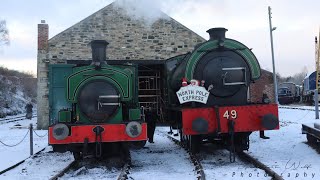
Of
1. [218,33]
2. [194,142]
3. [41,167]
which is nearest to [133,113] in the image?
[194,142]

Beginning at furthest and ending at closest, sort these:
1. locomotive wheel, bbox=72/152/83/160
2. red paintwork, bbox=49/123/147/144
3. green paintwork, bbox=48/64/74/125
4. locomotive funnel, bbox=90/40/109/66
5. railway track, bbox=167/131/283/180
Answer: green paintwork, bbox=48/64/74/125 < locomotive wheel, bbox=72/152/83/160 < locomotive funnel, bbox=90/40/109/66 < red paintwork, bbox=49/123/147/144 < railway track, bbox=167/131/283/180

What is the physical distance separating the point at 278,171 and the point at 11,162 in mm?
6143

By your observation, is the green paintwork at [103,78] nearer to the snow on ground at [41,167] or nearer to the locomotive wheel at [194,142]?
the snow on ground at [41,167]

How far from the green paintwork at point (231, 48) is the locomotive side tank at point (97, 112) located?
1293 mm

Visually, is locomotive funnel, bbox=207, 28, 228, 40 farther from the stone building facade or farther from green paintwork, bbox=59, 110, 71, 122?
the stone building facade

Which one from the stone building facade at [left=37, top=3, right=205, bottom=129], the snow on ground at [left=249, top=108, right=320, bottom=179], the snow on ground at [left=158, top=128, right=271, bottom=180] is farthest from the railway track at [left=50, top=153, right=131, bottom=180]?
the stone building facade at [left=37, top=3, right=205, bottom=129]

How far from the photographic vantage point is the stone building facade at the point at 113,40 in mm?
18781

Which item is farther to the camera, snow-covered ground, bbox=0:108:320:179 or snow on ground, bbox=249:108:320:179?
snow-covered ground, bbox=0:108:320:179

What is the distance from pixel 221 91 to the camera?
28.1 ft

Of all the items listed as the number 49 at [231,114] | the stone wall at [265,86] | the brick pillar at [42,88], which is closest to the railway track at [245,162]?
the number 49 at [231,114]

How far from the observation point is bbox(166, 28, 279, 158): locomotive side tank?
8.14 meters

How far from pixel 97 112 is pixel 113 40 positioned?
37.9 feet

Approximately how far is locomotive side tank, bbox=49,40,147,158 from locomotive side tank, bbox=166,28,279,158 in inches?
45.3

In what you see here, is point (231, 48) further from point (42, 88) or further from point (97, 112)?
point (42, 88)
